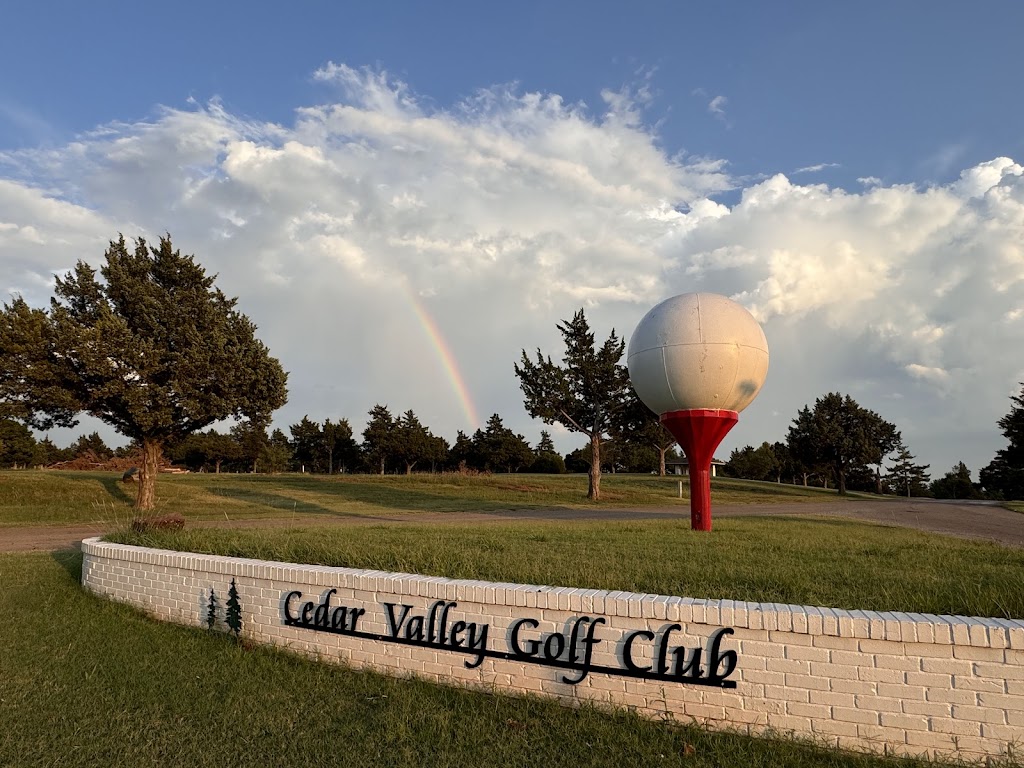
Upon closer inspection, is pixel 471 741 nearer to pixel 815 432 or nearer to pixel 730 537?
pixel 730 537

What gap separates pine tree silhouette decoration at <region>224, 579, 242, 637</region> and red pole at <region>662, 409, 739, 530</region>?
11923 mm

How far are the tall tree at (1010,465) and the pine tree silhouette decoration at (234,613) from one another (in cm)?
6181

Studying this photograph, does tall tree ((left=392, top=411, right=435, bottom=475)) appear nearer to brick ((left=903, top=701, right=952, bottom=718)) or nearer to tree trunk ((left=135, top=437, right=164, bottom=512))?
tree trunk ((left=135, top=437, right=164, bottom=512))

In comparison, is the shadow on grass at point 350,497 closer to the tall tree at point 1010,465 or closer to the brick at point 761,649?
the brick at point 761,649

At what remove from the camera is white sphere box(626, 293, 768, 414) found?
16.9 metres

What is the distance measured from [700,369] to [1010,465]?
6609 centimetres

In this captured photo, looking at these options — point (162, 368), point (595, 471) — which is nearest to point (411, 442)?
point (595, 471)

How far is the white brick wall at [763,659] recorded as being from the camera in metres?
4.79

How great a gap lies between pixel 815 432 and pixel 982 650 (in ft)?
200

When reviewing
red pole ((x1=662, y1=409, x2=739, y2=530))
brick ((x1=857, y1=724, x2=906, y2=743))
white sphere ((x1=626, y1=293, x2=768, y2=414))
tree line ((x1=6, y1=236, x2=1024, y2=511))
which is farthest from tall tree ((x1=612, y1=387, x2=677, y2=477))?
brick ((x1=857, y1=724, x2=906, y2=743))

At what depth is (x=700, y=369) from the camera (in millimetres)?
16844

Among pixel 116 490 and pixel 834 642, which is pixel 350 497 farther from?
pixel 834 642

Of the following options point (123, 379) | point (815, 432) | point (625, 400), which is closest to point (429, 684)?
point (123, 379)

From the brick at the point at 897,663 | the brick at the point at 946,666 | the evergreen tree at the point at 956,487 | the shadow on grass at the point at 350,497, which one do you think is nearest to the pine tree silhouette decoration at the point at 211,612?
the brick at the point at 897,663
